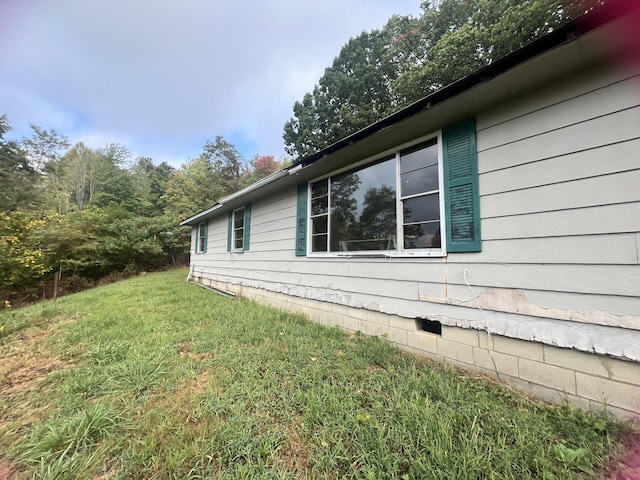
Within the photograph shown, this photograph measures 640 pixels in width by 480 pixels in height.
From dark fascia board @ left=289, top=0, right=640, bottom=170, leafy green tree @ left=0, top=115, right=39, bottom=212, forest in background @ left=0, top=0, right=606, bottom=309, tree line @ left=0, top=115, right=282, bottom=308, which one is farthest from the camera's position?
leafy green tree @ left=0, top=115, right=39, bottom=212

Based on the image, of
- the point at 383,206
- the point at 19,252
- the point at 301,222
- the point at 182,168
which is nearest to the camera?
the point at 383,206

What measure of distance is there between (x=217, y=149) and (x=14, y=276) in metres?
19.5

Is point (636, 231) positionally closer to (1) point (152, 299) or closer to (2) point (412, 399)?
(2) point (412, 399)

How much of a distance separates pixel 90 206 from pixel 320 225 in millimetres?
21655

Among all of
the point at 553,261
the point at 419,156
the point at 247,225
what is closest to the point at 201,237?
the point at 247,225

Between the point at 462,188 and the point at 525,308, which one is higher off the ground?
the point at 462,188

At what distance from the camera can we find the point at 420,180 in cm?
305

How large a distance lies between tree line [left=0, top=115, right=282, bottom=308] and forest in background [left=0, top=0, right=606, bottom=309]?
7 centimetres

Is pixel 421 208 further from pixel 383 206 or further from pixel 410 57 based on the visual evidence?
pixel 410 57

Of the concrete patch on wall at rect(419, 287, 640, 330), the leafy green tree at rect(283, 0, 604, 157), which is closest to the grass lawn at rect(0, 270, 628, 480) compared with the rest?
the concrete patch on wall at rect(419, 287, 640, 330)

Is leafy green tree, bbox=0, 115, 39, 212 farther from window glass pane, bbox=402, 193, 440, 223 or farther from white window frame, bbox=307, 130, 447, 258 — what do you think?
window glass pane, bbox=402, 193, 440, 223

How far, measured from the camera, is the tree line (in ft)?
36.5

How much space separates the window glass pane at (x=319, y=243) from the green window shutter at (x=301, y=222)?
0.16m

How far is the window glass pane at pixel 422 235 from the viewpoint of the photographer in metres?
2.86
